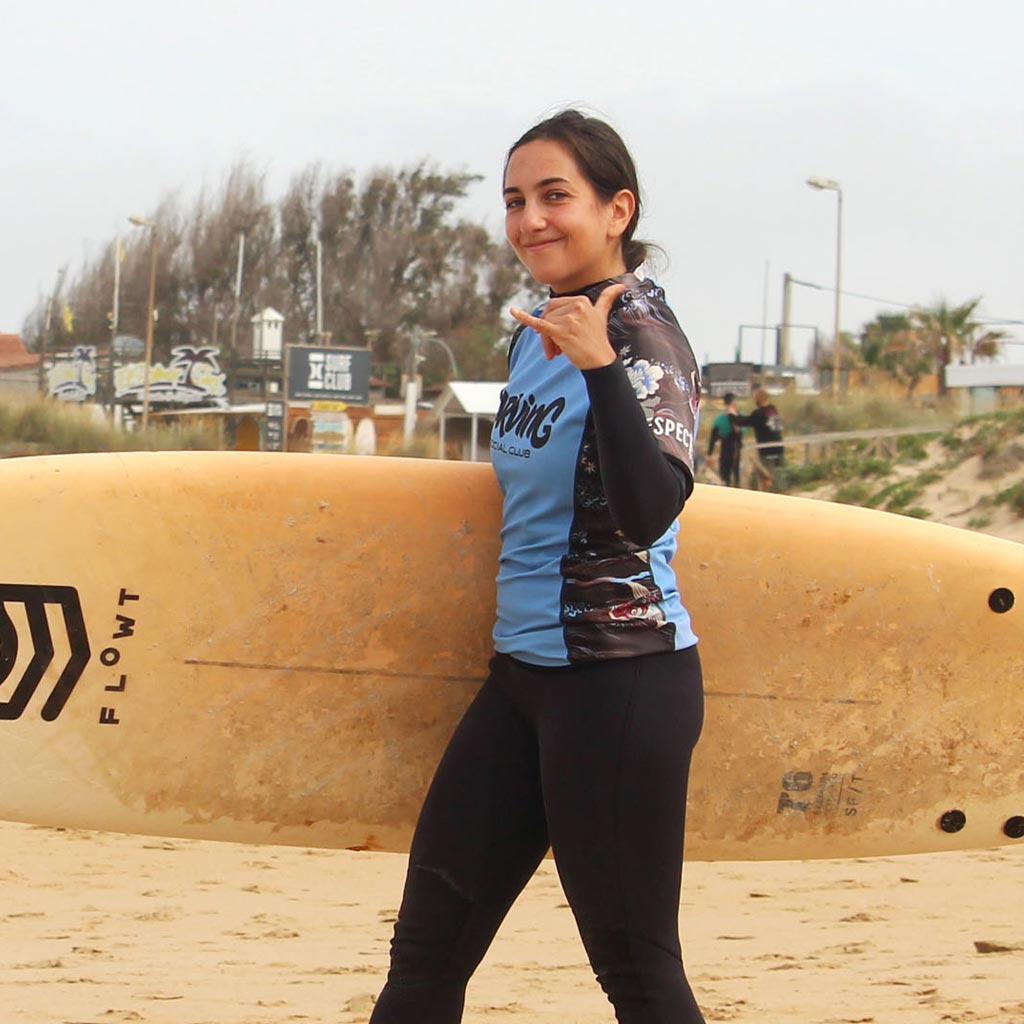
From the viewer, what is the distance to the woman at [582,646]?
1797 mm

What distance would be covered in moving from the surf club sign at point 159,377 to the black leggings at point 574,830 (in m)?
36.4

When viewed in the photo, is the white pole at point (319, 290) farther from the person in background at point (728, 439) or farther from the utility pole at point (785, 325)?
the person in background at point (728, 439)

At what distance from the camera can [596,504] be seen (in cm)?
186

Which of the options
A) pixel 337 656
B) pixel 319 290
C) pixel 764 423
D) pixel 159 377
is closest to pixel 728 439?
pixel 764 423

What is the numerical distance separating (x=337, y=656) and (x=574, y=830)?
2.82ft

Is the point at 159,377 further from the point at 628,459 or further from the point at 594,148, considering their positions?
the point at 628,459

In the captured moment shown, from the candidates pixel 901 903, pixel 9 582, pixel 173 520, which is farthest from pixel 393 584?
pixel 901 903

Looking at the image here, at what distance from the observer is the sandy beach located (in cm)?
300

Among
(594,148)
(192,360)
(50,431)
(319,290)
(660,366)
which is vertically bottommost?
(50,431)

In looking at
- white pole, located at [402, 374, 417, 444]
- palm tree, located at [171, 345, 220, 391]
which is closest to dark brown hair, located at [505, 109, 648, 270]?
white pole, located at [402, 374, 417, 444]

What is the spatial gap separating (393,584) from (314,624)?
16 centimetres

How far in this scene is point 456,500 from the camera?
8.52 ft

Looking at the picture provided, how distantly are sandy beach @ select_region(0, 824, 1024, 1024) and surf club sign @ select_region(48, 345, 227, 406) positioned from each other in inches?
1334

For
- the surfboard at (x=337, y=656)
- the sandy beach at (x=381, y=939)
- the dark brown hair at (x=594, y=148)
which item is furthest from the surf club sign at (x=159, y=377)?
the dark brown hair at (x=594, y=148)
